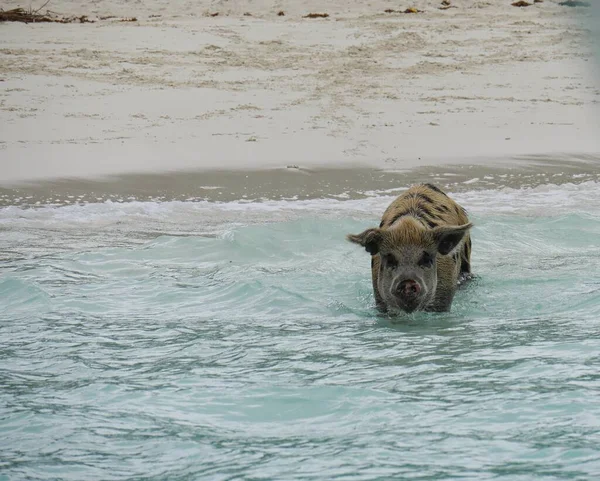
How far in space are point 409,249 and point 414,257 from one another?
0.23 ft

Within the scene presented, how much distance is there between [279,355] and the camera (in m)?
6.93

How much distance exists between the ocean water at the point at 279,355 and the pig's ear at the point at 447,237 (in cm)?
55

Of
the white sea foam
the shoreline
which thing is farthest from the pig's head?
the shoreline

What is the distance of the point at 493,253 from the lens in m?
10.3

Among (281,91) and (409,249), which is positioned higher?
(281,91)

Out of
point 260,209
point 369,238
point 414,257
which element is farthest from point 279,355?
point 260,209

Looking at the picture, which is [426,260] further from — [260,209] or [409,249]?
[260,209]

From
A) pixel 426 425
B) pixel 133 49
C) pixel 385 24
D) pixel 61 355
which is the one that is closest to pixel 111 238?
pixel 61 355

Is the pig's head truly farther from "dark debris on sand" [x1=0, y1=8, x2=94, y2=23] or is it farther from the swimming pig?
"dark debris on sand" [x1=0, y1=8, x2=94, y2=23]

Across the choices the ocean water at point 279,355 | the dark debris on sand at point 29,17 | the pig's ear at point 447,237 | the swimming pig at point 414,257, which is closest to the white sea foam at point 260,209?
the ocean water at point 279,355

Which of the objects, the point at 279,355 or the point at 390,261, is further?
the point at 390,261

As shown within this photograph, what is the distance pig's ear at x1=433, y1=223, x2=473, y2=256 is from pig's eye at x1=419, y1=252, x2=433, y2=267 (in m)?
0.11

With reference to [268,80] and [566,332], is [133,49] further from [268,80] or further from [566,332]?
[566,332]

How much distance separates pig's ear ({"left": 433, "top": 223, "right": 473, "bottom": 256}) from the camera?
7.64 meters
